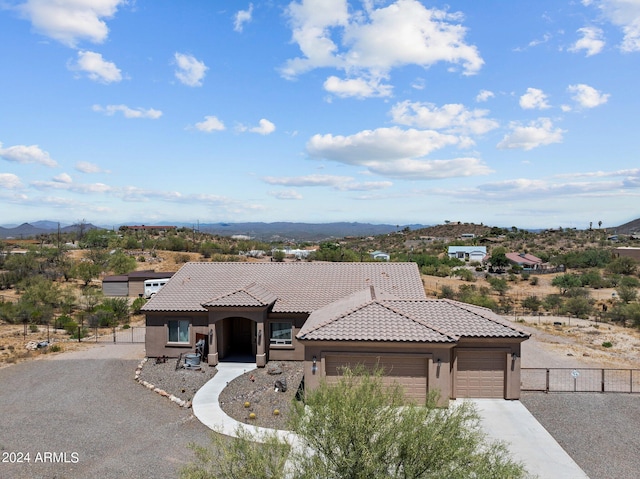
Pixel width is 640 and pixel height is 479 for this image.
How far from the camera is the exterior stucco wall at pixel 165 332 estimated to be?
23.4 m

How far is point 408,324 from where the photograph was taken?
674 inches

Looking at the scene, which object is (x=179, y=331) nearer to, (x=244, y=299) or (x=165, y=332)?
(x=165, y=332)

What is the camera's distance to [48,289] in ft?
134

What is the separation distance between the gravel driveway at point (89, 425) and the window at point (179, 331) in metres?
2.46

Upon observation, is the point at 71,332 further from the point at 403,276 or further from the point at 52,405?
the point at 403,276

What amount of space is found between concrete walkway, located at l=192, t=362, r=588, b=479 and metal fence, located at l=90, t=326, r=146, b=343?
12460 millimetres

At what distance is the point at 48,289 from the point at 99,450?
32.5 metres

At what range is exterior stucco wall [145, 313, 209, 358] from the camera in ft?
76.7

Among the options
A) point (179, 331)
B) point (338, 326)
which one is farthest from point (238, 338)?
point (338, 326)

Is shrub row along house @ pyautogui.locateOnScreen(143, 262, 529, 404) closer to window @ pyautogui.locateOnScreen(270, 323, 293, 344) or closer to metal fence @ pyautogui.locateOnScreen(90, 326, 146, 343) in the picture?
window @ pyautogui.locateOnScreen(270, 323, 293, 344)

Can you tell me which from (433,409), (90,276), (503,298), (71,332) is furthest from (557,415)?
(90,276)

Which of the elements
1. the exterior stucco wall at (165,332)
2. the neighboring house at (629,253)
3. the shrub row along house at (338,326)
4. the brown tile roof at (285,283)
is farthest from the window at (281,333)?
the neighboring house at (629,253)

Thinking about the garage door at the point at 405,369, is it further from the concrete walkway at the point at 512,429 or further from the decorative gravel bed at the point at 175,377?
the decorative gravel bed at the point at 175,377

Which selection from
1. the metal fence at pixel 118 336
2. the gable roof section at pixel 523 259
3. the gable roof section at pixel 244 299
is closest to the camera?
the gable roof section at pixel 244 299
